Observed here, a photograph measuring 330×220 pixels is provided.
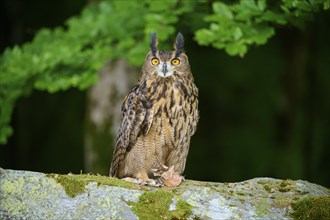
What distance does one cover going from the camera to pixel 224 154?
1073cm

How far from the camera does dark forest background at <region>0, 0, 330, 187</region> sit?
30.8 feet

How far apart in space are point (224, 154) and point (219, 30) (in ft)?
17.8

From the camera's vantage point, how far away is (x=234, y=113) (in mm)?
11023

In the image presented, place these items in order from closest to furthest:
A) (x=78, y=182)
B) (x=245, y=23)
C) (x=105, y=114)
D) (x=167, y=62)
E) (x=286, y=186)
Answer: (x=78, y=182) < (x=286, y=186) < (x=167, y=62) < (x=245, y=23) < (x=105, y=114)

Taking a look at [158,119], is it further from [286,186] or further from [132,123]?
[286,186]

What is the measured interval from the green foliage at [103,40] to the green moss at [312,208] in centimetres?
230

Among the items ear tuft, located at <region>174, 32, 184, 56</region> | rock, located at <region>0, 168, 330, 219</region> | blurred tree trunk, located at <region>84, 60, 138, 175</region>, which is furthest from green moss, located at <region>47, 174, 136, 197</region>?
blurred tree trunk, located at <region>84, 60, 138, 175</region>

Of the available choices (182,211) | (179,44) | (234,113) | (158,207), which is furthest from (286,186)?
(234,113)

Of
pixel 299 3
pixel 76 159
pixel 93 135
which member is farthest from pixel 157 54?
pixel 76 159

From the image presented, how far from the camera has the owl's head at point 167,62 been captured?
5.07 m

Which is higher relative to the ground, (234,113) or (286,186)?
(286,186)

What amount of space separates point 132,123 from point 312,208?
1.99 m

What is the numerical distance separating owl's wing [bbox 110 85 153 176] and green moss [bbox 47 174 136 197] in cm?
120

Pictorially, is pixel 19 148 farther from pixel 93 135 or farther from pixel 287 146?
pixel 287 146
